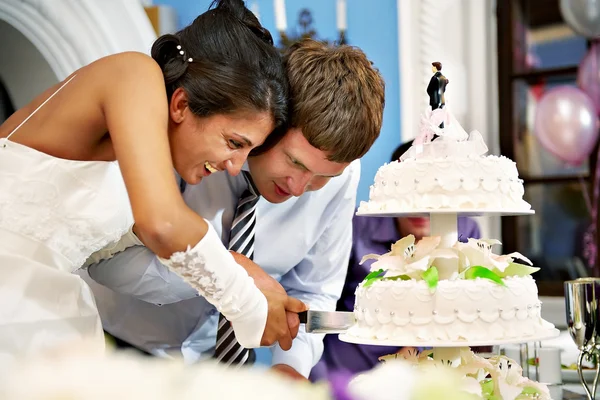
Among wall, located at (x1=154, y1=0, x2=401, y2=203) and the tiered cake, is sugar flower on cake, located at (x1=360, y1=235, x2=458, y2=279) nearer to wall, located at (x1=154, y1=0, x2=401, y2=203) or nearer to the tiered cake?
the tiered cake

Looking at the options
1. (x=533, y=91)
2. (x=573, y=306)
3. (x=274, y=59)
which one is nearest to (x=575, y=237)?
(x=533, y=91)

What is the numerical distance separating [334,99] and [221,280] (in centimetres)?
67

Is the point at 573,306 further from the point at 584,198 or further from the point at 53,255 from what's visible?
the point at 584,198

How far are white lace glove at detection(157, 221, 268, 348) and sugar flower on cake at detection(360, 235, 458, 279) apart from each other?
0.26 metres

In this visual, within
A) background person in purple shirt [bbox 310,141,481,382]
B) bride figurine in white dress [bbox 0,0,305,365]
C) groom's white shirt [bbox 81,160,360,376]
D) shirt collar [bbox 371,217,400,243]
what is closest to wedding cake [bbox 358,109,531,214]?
bride figurine in white dress [bbox 0,0,305,365]

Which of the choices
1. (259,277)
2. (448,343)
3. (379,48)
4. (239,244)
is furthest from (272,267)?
(379,48)

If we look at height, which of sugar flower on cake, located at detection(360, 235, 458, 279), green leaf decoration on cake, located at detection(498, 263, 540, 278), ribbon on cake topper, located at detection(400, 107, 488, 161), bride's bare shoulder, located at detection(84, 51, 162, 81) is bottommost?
green leaf decoration on cake, located at detection(498, 263, 540, 278)

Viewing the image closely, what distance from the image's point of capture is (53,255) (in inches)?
59.5

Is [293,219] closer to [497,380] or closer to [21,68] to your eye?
[497,380]

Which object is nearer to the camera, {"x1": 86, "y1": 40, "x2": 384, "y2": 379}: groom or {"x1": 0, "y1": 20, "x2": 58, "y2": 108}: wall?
{"x1": 86, "y1": 40, "x2": 384, "y2": 379}: groom

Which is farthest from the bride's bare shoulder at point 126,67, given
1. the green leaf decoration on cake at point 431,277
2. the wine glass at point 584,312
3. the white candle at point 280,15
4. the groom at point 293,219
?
the white candle at point 280,15

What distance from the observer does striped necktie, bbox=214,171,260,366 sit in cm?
189

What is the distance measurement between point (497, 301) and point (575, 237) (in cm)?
268

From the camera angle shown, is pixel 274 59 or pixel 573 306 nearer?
pixel 274 59
